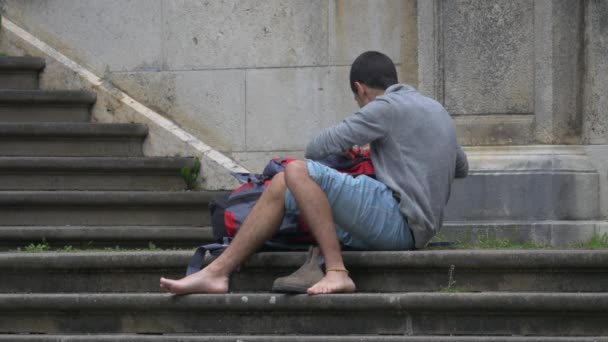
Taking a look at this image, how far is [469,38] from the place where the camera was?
7336mm

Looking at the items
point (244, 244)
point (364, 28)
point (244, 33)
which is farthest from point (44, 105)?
point (244, 244)

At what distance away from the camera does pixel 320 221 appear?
213 inches

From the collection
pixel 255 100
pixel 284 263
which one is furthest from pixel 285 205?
pixel 255 100

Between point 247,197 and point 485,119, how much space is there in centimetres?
215

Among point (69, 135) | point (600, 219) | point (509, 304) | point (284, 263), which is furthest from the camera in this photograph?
point (69, 135)

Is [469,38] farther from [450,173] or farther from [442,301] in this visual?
[442,301]

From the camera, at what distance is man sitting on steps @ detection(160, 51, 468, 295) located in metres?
5.43

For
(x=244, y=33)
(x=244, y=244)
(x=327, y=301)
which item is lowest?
(x=327, y=301)

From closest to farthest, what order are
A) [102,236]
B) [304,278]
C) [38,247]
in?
1. [304,278]
2. [38,247]
3. [102,236]

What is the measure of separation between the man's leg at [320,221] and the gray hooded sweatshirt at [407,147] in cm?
29

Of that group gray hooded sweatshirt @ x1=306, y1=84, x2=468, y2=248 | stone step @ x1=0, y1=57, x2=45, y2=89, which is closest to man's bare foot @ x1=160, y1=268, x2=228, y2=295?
gray hooded sweatshirt @ x1=306, y1=84, x2=468, y2=248

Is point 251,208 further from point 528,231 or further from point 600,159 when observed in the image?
point 600,159

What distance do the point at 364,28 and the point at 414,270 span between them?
294 cm

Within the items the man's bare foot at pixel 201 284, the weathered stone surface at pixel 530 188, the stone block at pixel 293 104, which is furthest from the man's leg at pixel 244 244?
the stone block at pixel 293 104
